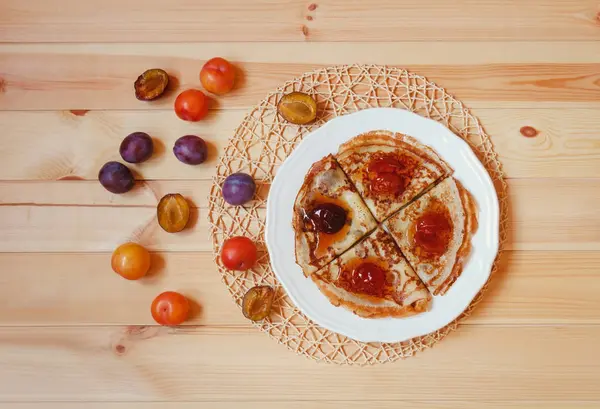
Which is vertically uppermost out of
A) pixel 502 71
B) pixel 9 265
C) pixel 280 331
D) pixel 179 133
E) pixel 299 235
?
pixel 502 71

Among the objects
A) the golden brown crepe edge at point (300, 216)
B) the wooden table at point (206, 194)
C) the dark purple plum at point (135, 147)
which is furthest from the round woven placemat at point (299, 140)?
the dark purple plum at point (135, 147)

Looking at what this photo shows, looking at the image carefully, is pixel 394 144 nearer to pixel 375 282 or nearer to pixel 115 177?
pixel 375 282

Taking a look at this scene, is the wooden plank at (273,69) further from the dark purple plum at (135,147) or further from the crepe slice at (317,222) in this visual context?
the crepe slice at (317,222)

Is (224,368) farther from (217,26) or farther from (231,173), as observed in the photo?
(217,26)

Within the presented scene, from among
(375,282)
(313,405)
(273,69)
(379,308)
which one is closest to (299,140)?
(273,69)

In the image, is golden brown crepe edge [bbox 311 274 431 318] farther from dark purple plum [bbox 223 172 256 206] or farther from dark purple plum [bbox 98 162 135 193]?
dark purple plum [bbox 98 162 135 193]

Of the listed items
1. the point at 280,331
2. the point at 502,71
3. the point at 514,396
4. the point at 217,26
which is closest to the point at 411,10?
the point at 502,71

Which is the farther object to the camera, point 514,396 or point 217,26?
point 217,26
